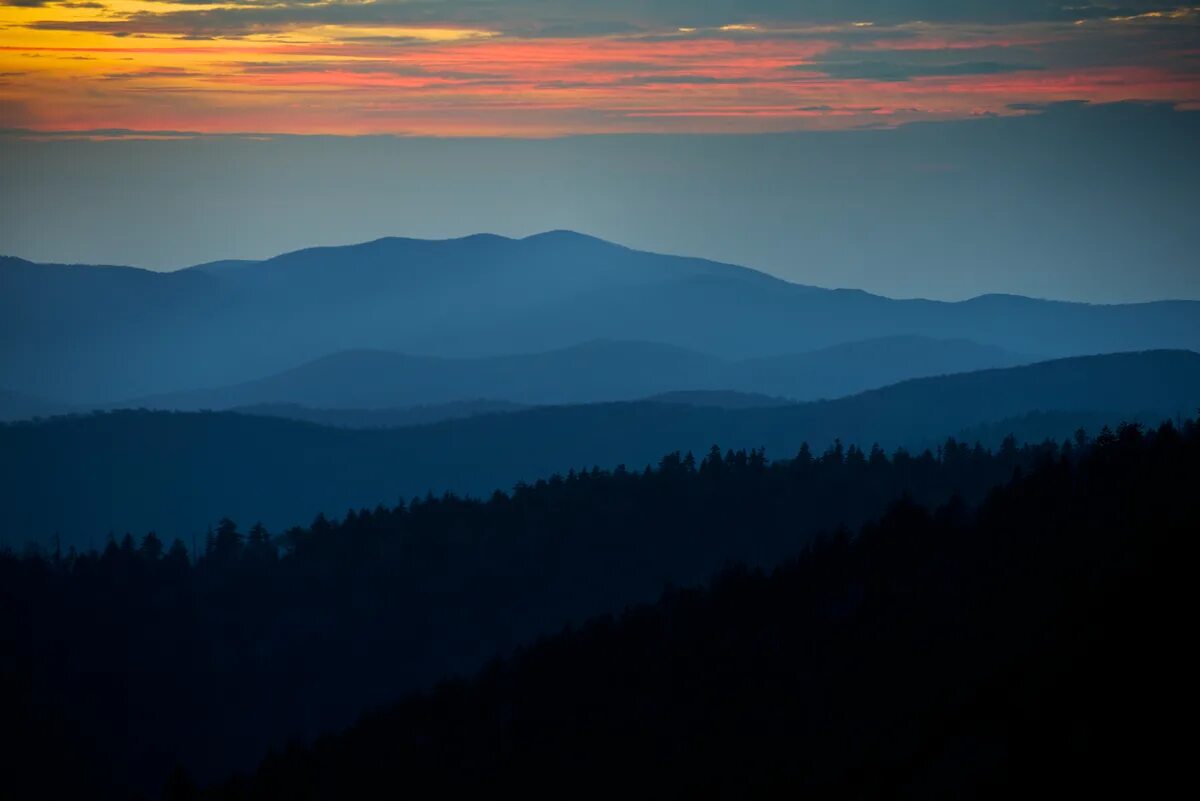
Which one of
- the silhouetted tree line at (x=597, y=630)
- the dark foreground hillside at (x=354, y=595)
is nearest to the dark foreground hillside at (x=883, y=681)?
the silhouetted tree line at (x=597, y=630)

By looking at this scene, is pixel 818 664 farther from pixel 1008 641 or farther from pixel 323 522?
pixel 323 522

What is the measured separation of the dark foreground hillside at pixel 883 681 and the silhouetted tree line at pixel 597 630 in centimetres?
28

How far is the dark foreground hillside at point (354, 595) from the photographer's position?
6309 inches

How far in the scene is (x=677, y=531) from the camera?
577 feet

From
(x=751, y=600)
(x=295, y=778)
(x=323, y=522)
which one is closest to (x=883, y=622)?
(x=751, y=600)

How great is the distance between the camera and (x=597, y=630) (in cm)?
10856

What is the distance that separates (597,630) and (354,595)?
7449 cm

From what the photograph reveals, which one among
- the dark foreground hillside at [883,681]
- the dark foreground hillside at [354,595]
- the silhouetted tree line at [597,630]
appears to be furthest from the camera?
the dark foreground hillside at [354,595]

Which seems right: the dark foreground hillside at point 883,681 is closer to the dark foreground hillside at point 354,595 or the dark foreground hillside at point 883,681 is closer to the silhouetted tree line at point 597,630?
the silhouetted tree line at point 597,630

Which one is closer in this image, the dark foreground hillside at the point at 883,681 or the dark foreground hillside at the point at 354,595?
the dark foreground hillside at the point at 883,681

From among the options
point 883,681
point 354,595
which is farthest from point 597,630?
point 354,595

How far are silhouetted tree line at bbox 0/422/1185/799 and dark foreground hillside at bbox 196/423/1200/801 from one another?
28cm

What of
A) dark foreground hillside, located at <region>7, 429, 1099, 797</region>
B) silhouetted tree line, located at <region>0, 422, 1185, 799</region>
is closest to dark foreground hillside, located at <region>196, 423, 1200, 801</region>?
silhouetted tree line, located at <region>0, 422, 1185, 799</region>

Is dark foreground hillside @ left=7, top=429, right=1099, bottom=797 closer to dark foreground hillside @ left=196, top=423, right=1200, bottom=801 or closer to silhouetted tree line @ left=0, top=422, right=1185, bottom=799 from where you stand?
silhouetted tree line @ left=0, top=422, right=1185, bottom=799
